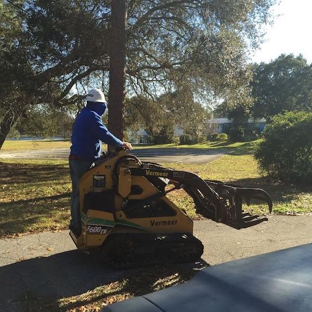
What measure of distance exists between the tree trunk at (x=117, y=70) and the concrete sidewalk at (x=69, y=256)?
3.70 m

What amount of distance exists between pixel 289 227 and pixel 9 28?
39.0ft

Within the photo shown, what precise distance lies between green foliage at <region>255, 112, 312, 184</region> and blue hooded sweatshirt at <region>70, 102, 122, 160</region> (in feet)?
29.7

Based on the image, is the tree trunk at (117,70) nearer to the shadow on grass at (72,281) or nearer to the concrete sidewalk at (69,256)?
the concrete sidewalk at (69,256)

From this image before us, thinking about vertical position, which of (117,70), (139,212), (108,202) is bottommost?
(139,212)

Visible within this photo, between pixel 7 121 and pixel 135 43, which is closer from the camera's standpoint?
pixel 135 43

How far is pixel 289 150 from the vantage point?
12633 mm

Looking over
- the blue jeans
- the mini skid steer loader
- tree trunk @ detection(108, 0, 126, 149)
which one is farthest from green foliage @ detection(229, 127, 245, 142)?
the blue jeans

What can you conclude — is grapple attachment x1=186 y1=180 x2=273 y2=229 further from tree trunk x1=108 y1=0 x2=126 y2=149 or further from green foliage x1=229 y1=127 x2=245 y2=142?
green foliage x1=229 y1=127 x2=245 y2=142

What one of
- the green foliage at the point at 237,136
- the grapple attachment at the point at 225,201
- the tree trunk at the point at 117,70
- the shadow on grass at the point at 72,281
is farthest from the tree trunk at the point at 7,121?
the green foliage at the point at 237,136

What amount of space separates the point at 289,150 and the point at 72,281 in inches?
391

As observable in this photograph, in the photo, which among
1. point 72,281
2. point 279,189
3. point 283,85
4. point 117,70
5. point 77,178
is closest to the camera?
point 72,281

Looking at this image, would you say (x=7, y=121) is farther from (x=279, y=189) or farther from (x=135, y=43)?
(x=279, y=189)

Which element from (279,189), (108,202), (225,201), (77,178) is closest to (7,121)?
(279,189)

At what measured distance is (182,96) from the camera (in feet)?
46.0
